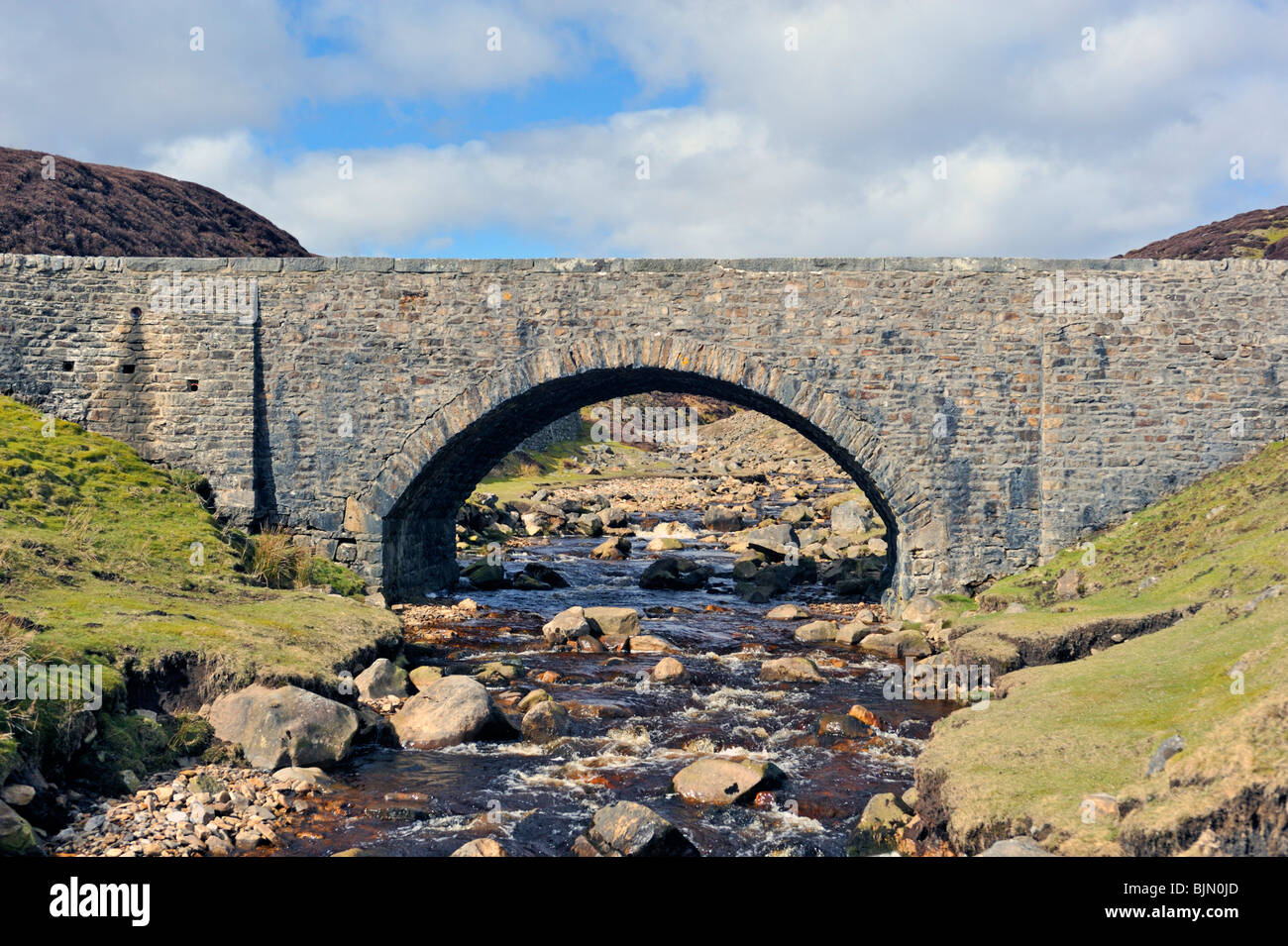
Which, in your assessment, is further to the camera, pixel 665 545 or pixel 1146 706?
pixel 665 545

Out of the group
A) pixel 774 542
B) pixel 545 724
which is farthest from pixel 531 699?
pixel 774 542

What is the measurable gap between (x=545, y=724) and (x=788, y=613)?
8.04m

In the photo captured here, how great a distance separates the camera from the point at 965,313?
15.9 meters

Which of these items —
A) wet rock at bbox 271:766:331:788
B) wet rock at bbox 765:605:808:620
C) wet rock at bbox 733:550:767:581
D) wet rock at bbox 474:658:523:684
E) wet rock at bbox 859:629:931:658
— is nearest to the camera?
wet rock at bbox 271:766:331:788

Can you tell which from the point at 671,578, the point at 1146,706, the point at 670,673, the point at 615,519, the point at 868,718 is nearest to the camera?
the point at 1146,706

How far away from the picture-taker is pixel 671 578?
2134cm

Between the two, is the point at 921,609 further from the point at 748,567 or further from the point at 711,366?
the point at 748,567

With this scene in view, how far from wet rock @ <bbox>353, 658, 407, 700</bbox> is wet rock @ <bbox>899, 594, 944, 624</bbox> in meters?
8.39

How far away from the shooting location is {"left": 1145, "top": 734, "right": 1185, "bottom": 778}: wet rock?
6.76m

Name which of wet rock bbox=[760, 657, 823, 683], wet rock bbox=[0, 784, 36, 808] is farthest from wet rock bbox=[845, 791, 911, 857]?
wet rock bbox=[0, 784, 36, 808]

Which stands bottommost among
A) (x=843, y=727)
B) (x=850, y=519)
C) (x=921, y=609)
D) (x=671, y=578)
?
(x=843, y=727)

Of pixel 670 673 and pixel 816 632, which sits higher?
pixel 816 632

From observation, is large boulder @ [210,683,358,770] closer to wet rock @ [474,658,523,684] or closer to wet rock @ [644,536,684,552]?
wet rock @ [474,658,523,684]

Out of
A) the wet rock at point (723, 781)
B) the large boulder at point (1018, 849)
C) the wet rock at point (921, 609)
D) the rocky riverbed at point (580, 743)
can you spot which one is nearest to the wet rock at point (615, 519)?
the rocky riverbed at point (580, 743)
